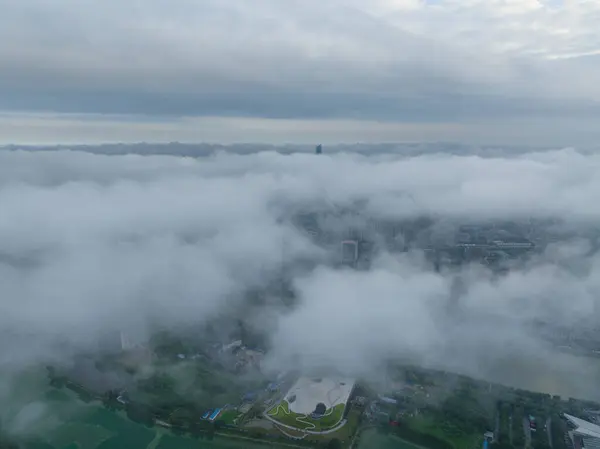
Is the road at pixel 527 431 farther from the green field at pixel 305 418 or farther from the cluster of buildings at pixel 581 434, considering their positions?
the green field at pixel 305 418

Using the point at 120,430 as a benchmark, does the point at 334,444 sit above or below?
above

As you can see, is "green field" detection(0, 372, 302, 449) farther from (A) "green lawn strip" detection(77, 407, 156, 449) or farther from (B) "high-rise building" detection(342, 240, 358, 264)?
(B) "high-rise building" detection(342, 240, 358, 264)

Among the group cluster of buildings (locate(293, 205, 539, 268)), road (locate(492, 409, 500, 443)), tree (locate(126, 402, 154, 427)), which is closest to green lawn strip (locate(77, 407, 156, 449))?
tree (locate(126, 402, 154, 427))

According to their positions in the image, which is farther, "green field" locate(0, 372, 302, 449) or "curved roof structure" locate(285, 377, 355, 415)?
"curved roof structure" locate(285, 377, 355, 415)

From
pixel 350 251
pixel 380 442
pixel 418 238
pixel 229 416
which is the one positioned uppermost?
pixel 418 238

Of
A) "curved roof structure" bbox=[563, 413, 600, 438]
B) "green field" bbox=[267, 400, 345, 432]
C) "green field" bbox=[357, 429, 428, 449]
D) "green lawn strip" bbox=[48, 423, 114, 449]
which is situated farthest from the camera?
"green field" bbox=[267, 400, 345, 432]

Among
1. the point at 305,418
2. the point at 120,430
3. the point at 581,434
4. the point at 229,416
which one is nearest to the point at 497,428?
the point at 581,434

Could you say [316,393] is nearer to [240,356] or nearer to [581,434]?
[240,356]

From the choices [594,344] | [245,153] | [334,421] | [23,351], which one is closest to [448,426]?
[334,421]

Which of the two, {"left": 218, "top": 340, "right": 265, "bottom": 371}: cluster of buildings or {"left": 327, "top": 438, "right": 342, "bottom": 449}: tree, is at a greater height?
{"left": 218, "top": 340, "right": 265, "bottom": 371}: cluster of buildings
